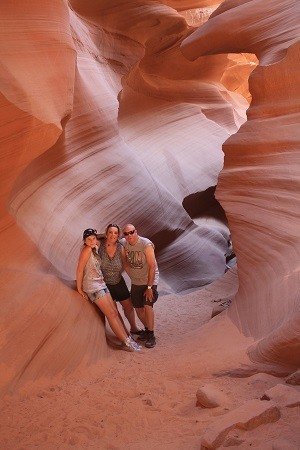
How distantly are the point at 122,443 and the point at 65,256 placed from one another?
312 cm

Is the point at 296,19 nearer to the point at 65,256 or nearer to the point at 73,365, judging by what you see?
the point at 65,256

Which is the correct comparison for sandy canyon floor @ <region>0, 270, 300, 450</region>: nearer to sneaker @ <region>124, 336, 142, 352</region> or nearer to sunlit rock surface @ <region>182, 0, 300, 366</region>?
sneaker @ <region>124, 336, 142, 352</region>

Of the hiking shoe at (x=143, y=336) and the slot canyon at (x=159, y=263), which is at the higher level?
the slot canyon at (x=159, y=263)

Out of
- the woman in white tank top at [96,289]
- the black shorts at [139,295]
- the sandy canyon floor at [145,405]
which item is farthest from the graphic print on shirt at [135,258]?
the sandy canyon floor at [145,405]

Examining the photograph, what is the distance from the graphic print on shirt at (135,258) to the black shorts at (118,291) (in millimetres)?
252

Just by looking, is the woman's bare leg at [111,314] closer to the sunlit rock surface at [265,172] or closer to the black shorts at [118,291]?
the black shorts at [118,291]

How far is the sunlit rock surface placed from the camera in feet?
15.5

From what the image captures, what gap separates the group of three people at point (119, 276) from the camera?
524cm

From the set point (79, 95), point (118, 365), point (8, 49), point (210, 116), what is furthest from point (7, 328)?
point (210, 116)

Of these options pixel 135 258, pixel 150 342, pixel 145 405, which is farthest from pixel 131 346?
pixel 145 405

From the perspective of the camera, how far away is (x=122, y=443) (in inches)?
136

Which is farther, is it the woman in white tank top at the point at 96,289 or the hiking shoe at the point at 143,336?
the hiking shoe at the point at 143,336

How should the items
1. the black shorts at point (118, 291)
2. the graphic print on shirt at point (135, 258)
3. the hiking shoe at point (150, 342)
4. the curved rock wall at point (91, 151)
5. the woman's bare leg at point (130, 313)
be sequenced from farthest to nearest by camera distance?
1. the woman's bare leg at point (130, 313)
2. the black shorts at point (118, 291)
3. the graphic print on shirt at point (135, 258)
4. the hiking shoe at point (150, 342)
5. the curved rock wall at point (91, 151)

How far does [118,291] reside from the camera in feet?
18.5
